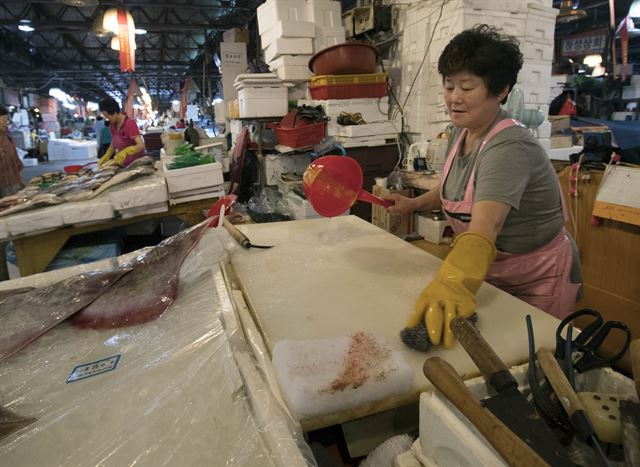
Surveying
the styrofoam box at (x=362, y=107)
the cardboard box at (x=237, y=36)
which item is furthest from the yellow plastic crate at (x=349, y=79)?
the cardboard box at (x=237, y=36)

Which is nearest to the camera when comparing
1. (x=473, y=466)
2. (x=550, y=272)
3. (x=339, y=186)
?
(x=473, y=466)

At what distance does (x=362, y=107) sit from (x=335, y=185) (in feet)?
8.32

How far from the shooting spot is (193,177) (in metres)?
3.33

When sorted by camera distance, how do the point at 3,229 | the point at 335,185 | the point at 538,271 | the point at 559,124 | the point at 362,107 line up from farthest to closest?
1. the point at 559,124
2. the point at 362,107
3. the point at 3,229
4. the point at 335,185
5. the point at 538,271

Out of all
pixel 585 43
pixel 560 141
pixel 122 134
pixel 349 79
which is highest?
pixel 585 43

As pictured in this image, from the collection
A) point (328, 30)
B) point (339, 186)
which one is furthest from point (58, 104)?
point (339, 186)

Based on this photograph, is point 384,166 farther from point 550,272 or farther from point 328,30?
point 550,272

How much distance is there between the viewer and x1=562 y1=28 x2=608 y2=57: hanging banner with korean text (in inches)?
389

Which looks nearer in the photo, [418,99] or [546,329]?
[546,329]

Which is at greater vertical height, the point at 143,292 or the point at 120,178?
the point at 120,178

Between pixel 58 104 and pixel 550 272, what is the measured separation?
30.3 metres

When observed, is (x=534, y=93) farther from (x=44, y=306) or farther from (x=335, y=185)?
(x=44, y=306)

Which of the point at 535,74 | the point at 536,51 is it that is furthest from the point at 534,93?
the point at 536,51

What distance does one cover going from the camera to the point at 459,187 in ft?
4.94
